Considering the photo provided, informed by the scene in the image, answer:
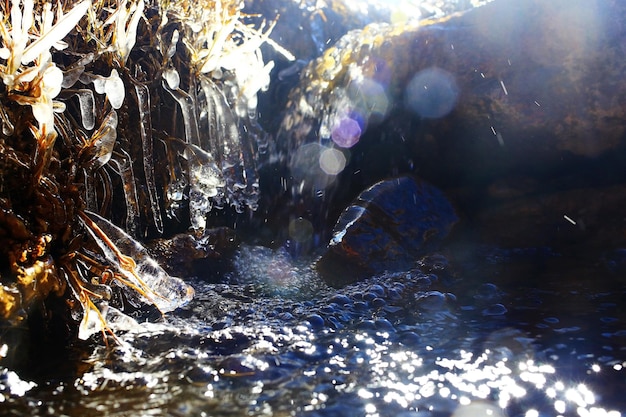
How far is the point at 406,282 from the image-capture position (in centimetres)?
313

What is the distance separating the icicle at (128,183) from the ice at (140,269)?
0.45 metres

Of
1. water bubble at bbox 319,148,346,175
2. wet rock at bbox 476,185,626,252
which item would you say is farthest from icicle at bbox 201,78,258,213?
wet rock at bbox 476,185,626,252

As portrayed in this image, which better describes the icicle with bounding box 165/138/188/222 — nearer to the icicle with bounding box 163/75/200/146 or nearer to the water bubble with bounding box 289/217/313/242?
the icicle with bounding box 163/75/200/146

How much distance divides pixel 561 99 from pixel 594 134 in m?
0.39

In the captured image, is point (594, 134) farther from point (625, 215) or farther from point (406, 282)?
point (406, 282)

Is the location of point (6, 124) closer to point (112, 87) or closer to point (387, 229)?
point (112, 87)

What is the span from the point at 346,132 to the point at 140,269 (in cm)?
267

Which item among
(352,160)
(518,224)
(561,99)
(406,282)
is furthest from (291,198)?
(561,99)

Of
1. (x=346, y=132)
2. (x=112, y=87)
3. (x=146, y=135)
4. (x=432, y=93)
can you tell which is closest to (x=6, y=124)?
(x=112, y=87)

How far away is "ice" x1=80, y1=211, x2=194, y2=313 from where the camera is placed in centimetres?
213

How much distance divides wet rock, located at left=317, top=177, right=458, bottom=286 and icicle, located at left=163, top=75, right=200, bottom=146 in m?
1.19

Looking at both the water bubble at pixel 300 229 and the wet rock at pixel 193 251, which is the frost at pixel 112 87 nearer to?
the wet rock at pixel 193 251

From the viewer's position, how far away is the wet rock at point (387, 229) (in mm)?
3439

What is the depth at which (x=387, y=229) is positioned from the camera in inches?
146
